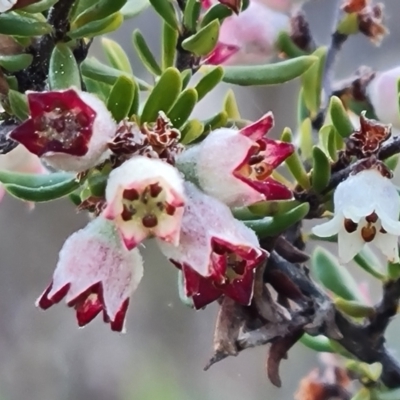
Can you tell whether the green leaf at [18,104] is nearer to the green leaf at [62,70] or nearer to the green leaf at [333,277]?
the green leaf at [62,70]

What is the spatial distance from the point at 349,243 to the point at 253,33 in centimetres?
24

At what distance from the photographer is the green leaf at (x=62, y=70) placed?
1.15 ft

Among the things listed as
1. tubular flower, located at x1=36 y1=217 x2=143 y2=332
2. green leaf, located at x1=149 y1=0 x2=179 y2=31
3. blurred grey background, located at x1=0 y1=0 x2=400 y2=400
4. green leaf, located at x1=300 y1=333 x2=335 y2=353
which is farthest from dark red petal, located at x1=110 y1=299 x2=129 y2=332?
blurred grey background, located at x1=0 y1=0 x2=400 y2=400

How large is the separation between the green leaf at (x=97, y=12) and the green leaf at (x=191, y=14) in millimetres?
62

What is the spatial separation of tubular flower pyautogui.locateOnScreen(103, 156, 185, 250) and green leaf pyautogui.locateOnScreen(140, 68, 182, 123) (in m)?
0.06

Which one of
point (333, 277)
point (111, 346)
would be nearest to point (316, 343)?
point (333, 277)

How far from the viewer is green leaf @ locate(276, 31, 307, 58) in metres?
0.57

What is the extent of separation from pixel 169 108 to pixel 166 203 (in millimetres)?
88

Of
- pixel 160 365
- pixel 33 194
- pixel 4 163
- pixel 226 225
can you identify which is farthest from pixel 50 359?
pixel 226 225

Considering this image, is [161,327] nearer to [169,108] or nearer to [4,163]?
[4,163]

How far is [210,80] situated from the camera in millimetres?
390

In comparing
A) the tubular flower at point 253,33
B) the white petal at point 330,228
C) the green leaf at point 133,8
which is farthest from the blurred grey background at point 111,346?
the white petal at point 330,228

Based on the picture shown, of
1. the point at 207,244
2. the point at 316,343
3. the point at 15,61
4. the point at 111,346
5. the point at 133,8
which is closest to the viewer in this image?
the point at 207,244

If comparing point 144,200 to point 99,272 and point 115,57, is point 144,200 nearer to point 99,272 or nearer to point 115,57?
point 99,272
